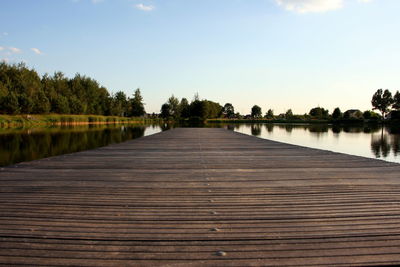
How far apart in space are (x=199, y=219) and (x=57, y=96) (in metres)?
64.1

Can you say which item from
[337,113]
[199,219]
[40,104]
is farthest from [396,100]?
[199,219]

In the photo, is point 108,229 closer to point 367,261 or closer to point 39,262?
point 39,262

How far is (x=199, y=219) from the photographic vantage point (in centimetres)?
351

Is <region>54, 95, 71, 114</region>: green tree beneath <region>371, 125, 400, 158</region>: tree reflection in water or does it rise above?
above

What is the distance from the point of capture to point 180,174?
6.53 m

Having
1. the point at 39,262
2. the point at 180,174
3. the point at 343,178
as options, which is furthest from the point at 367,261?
the point at 180,174

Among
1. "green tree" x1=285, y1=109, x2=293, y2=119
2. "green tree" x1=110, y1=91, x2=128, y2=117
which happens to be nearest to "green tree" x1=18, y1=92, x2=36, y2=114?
"green tree" x1=110, y1=91, x2=128, y2=117

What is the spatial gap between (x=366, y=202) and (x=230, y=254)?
262 cm

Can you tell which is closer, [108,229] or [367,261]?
[367,261]

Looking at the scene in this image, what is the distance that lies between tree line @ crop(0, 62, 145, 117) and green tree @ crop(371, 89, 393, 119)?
256 ft

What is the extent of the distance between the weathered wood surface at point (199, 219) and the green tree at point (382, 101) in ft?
351

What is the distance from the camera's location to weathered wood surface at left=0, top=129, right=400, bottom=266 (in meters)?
2.58

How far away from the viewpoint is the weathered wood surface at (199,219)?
258cm

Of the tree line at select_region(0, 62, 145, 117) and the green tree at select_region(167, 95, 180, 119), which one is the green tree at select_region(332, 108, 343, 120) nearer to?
the green tree at select_region(167, 95, 180, 119)
